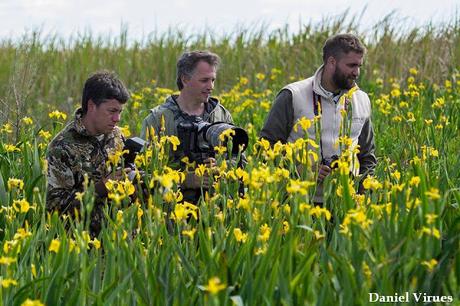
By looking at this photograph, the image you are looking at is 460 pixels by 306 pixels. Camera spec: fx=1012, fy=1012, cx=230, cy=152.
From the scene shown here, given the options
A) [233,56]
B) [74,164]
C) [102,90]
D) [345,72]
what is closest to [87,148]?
[74,164]

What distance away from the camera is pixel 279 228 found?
3262 mm

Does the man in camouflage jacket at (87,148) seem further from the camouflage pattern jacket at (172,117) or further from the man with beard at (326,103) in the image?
the man with beard at (326,103)

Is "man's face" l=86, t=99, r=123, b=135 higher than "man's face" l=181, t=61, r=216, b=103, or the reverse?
"man's face" l=181, t=61, r=216, b=103

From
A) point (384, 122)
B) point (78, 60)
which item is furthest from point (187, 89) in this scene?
point (78, 60)

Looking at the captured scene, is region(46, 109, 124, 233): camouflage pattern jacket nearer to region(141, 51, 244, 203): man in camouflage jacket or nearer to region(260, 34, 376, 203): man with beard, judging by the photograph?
region(141, 51, 244, 203): man in camouflage jacket

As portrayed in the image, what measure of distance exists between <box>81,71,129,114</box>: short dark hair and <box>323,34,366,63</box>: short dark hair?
4.34ft

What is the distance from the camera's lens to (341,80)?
211 inches

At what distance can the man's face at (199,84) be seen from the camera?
5133 mm

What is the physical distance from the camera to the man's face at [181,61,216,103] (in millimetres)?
5133

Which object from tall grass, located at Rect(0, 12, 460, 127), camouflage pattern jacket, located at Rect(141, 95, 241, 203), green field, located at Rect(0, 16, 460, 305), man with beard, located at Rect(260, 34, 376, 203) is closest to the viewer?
green field, located at Rect(0, 16, 460, 305)

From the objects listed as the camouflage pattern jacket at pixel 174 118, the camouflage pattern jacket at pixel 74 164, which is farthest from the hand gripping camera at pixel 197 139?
the camouflage pattern jacket at pixel 74 164

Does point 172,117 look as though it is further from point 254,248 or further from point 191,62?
point 254,248

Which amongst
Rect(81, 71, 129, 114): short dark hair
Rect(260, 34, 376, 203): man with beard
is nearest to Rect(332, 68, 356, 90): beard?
Rect(260, 34, 376, 203): man with beard

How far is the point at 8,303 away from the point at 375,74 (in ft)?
24.5
